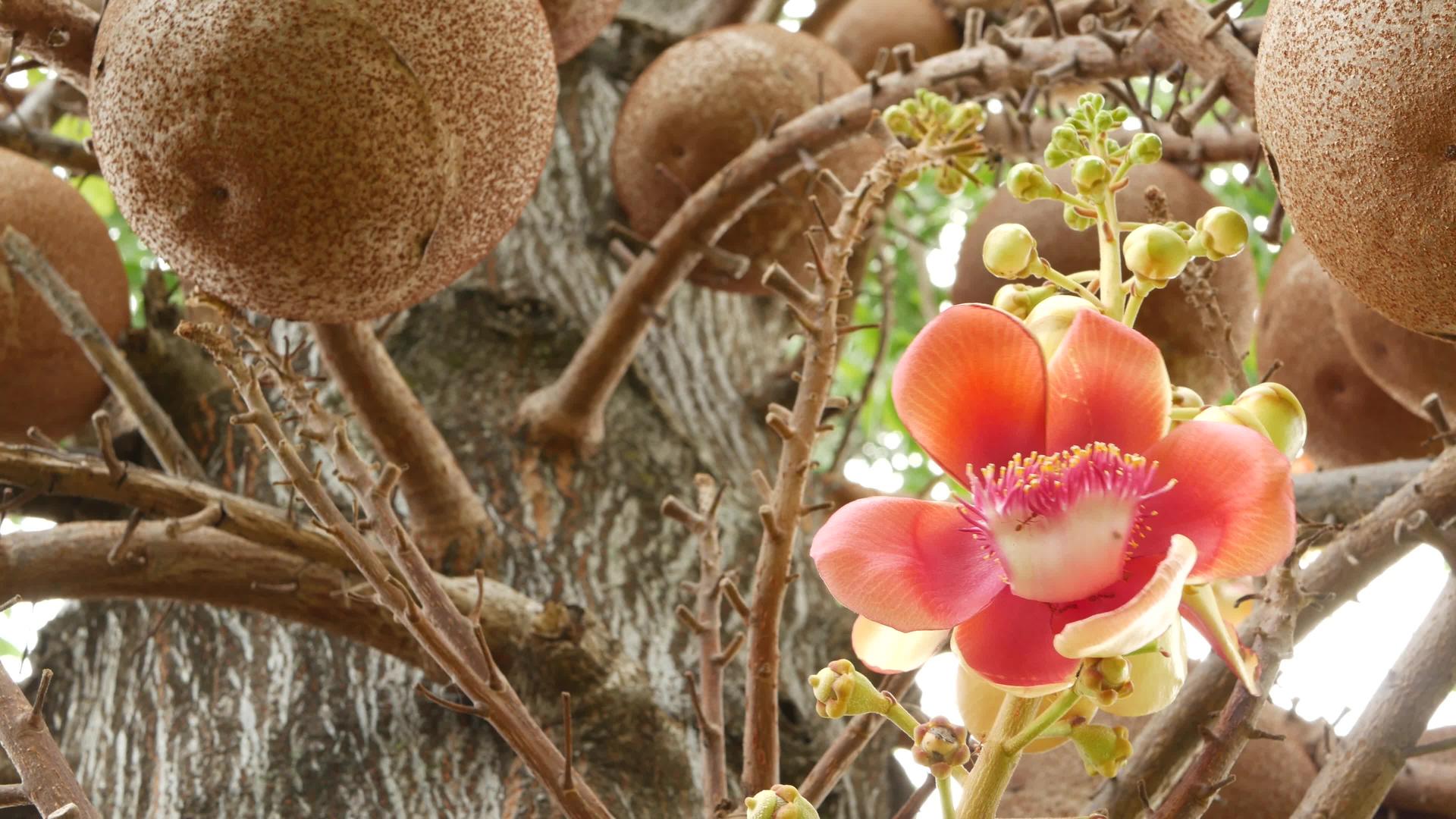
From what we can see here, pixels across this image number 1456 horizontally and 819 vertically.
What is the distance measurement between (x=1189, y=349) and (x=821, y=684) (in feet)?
4.42

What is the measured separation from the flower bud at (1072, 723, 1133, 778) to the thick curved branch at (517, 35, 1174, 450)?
104 centimetres

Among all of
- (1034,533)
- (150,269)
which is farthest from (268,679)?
(1034,533)

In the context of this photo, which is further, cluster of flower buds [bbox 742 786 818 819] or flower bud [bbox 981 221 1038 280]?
flower bud [bbox 981 221 1038 280]

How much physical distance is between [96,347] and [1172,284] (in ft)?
4.65

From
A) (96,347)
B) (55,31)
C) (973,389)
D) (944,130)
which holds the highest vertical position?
(55,31)

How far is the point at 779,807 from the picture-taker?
78cm

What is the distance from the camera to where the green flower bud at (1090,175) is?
0.88m

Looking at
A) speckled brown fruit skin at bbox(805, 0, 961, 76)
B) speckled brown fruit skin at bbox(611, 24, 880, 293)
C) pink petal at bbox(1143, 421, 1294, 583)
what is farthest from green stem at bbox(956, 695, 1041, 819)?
speckled brown fruit skin at bbox(805, 0, 961, 76)

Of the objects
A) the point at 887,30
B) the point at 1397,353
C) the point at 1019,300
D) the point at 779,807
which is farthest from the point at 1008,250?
the point at 887,30

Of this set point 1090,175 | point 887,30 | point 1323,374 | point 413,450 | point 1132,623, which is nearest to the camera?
point 1132,623

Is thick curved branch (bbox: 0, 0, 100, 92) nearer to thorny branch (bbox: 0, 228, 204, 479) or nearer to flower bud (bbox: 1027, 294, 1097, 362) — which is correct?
thorny branch (bbox: 0, 228, 204, 479)

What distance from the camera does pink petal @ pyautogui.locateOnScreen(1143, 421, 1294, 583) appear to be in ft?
2.45

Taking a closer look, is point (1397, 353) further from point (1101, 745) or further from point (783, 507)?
point (1101, 745)

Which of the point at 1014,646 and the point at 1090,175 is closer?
the point at 1014,646
